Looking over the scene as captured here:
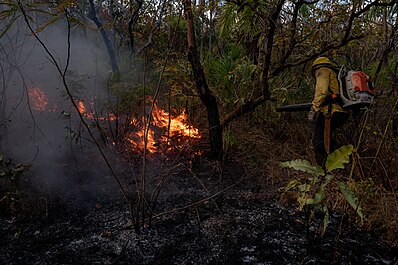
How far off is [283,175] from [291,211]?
0.84 metres

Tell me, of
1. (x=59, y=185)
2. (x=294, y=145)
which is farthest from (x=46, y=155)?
(x=294, y=145)

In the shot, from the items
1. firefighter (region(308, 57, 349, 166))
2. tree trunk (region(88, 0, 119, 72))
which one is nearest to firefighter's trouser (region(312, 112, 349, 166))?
firefighter (region(308, 57, 349, 166))

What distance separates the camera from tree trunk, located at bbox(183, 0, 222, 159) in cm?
382

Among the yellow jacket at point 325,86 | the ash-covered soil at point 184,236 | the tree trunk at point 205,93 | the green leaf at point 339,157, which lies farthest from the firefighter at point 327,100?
the green leaf at point 339,157

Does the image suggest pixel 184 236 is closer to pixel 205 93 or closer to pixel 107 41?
pixel 205 93

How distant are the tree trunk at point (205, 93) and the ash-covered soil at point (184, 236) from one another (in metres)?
1.16

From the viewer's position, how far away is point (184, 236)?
8.64 feet

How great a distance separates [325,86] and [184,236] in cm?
261

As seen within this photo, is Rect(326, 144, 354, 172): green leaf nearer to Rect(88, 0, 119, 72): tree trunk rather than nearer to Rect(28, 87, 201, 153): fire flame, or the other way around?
Rect(28, 87, 201, 153): fire flame

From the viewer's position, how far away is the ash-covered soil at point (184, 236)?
2348mm

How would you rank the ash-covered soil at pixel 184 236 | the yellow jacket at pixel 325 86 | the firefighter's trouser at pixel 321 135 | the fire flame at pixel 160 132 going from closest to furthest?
1. the ash-covered soil at pixel 184 236
2. the yellow jacket at pixel 325 86
3. the firefighter's trouser at pixel 321 135
4. the fire flame at pixel 160 132

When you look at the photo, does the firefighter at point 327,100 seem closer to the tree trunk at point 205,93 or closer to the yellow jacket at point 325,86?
the yellow jacket at point 325,86

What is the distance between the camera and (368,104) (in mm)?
3398

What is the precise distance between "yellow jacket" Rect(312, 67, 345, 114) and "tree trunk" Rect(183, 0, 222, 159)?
144 centimetres
